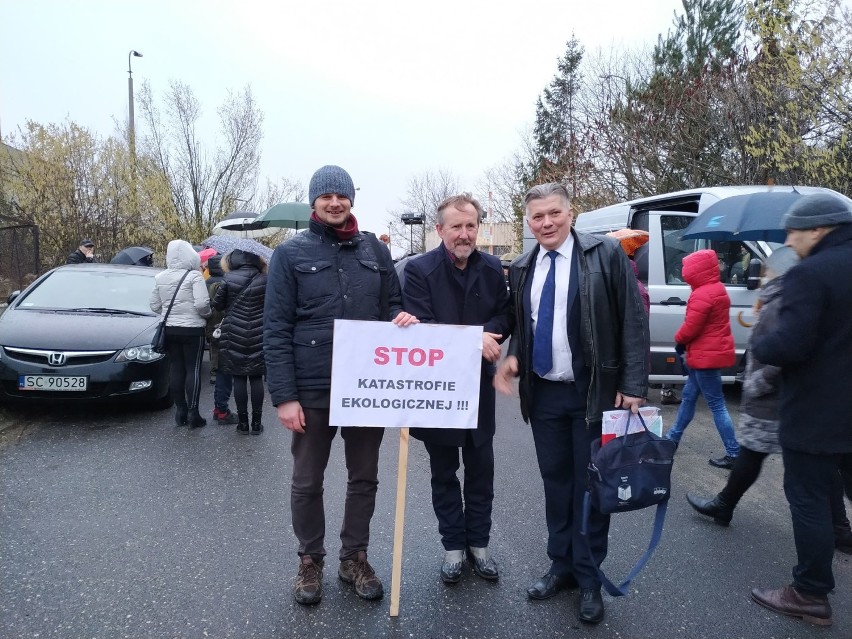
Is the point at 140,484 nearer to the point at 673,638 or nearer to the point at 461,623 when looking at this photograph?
the point at 461,623

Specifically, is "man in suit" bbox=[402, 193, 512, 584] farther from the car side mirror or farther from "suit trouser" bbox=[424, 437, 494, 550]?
the car side mirror

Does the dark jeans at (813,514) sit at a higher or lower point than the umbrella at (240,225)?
lower

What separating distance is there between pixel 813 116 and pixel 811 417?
27.7 feet

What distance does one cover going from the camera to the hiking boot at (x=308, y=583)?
2.83 meters

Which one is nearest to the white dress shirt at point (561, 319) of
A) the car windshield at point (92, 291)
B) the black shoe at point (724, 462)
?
the black shoe at point (724, 462)

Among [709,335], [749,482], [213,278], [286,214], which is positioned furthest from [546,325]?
[286,214]

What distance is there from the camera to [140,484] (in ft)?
14.3

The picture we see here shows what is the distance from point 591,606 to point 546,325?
4.40 ft

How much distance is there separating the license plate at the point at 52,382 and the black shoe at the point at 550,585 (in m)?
4.72

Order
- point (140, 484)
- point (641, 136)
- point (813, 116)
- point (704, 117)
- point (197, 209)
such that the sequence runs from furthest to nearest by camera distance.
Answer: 1. point (197, 209)
2. point (641, 136)
3. point (704, 117)
4. point (813, 116)
5. point (140, 484)

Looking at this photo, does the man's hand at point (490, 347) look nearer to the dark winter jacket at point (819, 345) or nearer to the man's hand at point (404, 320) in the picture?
the man's hand at point (404, 320)

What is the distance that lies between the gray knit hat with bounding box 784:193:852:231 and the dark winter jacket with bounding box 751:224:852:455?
0.19 feet

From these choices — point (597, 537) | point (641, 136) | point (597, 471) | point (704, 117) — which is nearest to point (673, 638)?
point (597, 537)

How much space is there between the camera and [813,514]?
2.72 meters
